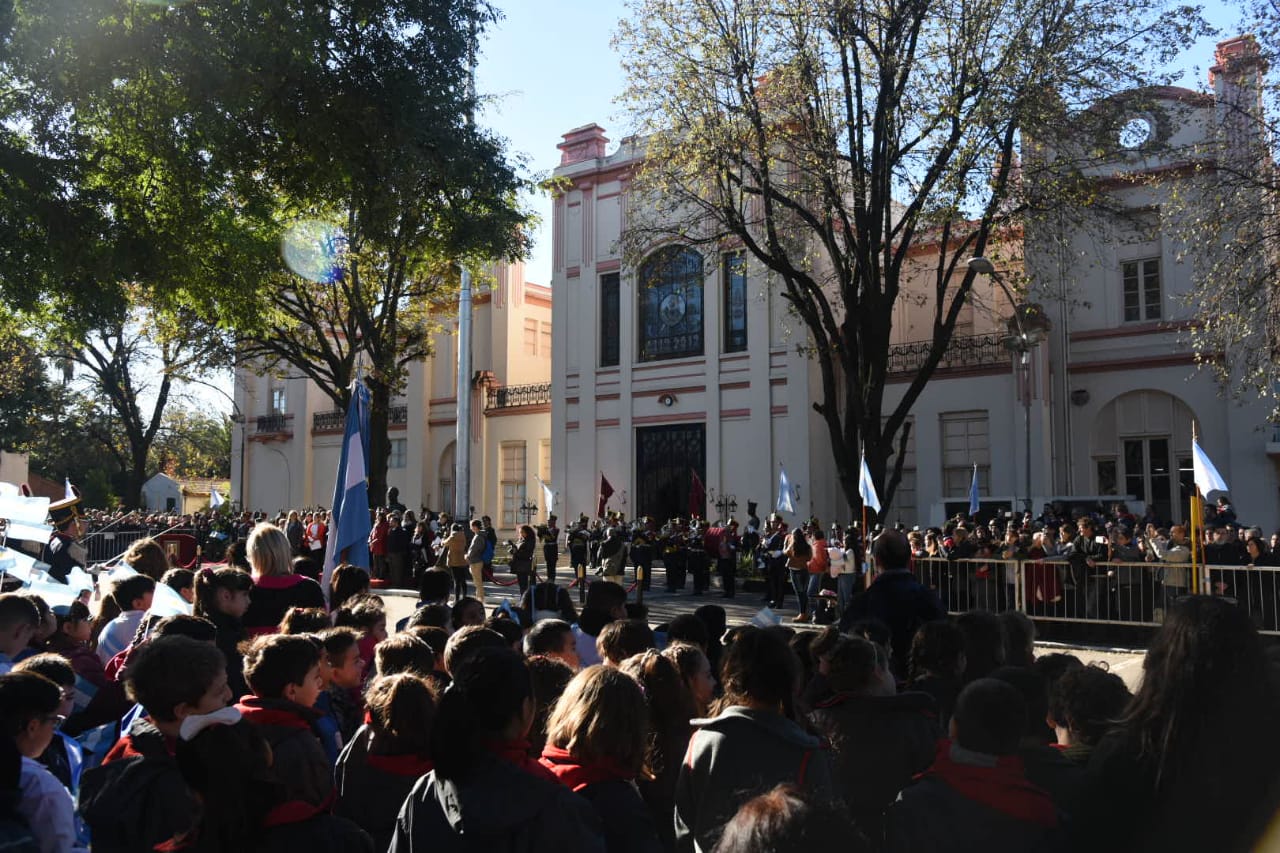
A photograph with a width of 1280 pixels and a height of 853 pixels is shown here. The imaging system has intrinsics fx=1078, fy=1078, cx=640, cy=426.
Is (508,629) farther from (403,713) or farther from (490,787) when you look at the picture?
(490,787)

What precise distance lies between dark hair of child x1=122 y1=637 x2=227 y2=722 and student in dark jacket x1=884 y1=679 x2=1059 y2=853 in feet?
7.64

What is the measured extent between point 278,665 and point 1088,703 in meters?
3.06

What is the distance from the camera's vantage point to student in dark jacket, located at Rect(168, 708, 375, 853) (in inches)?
117

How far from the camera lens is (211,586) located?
6117 mm

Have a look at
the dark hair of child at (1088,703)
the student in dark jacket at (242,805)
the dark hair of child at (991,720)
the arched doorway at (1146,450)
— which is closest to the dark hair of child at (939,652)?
the dark hair of child at (1088,703)

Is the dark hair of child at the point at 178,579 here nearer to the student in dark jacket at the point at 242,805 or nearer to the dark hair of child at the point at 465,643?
the dark hair of child at the point at 465,643

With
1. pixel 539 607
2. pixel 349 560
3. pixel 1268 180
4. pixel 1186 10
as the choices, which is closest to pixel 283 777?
pixel 349 560

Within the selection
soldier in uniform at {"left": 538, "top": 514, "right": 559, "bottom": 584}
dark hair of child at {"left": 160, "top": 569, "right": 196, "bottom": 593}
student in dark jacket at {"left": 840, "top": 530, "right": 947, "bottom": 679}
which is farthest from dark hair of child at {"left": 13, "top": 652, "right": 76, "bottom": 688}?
soldier in uniform at {"left": 538, "top": 514, "right": 559, "bottom": 584}

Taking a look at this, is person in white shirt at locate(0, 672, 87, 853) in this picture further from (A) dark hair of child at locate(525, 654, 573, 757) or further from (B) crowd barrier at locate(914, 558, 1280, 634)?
(B) crowd barrier at locate(914, 558, 1280, 634)

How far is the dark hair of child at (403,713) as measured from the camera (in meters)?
3.74

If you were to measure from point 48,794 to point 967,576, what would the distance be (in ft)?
42.1

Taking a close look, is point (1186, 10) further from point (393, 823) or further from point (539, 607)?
point (393, 823)

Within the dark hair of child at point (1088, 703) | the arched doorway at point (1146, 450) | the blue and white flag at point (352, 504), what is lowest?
the dark hair of child at point (1088, 703)

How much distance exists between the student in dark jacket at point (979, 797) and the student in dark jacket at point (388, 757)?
63.8 inches
